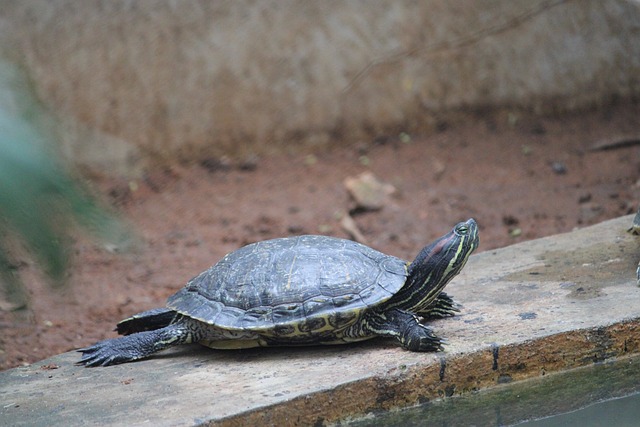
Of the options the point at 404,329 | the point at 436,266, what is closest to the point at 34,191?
the point at 404,329

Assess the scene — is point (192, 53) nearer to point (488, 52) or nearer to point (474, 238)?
point (488, 52)

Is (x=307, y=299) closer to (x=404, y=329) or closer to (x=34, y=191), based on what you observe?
(x=404, y=329)

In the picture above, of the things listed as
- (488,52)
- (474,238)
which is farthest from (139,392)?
(488,52)

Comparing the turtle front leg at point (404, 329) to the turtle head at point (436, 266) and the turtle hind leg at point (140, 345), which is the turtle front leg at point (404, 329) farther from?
the turtle hind leg at point (140, 345)

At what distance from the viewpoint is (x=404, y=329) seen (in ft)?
13.8

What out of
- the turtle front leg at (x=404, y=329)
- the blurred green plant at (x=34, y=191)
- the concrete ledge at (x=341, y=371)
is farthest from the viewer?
the turtle front leg at (x=404, y=329)

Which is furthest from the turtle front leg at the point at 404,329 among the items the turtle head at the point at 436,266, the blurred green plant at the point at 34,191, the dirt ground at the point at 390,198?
the blurred green plant at the point at 34,191

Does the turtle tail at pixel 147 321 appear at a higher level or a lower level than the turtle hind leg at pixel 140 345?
higher

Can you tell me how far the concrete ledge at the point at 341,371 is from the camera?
12.4ft

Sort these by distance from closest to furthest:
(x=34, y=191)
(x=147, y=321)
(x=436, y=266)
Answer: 1. (x=34, y=191)
2. (x=436, y=266)
3. (x=147, y=321)

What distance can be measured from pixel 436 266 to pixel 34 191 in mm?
3068

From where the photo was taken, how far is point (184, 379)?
4145 millimetres

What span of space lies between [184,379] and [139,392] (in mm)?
242

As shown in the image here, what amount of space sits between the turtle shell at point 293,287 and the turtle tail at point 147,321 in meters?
0.30
